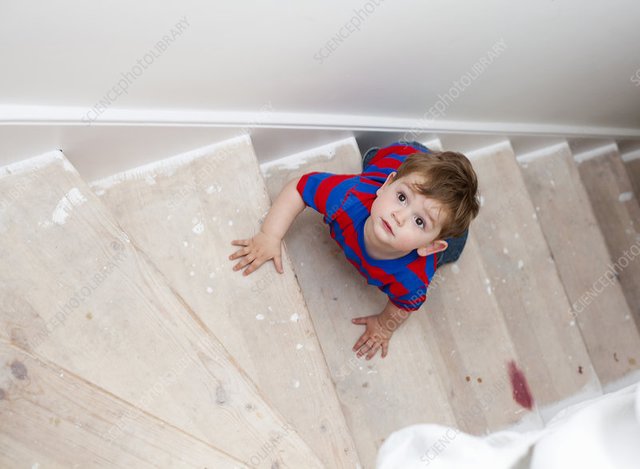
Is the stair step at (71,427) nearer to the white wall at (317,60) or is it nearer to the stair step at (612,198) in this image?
the white wall at (317,60)

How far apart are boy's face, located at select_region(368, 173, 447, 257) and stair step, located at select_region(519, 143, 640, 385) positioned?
43.7 inches

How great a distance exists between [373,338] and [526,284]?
74 centimetres

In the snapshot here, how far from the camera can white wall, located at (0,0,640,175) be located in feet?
3.12

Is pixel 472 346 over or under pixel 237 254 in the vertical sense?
under

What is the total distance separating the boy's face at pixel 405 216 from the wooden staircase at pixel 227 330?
0.23 meters

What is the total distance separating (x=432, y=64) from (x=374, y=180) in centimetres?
31

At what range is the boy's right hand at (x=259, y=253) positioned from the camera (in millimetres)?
1280

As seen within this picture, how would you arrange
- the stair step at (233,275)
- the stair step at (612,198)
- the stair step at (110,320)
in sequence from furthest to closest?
the stair step at (612,198), the stair step at (233,275), the stair step at (110,320)

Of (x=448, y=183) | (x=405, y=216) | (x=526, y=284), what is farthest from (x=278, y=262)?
(x=526, y=284)

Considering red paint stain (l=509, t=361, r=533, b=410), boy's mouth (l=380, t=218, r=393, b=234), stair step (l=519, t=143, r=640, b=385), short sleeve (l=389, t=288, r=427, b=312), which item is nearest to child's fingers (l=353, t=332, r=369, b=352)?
short sleeve (l=389, t=288, r=427, b=312)

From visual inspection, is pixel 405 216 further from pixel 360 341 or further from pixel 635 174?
pixel 635 174

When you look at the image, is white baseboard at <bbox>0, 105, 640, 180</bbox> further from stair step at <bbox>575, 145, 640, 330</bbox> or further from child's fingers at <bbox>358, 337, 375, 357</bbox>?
stair step at <bbox>575, 145, 640, 330</bbox>

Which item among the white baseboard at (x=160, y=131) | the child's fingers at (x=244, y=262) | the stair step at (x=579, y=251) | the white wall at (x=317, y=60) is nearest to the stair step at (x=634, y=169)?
the stair step at (x=579, y=251)

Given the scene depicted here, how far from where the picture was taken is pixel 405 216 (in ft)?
4.08
